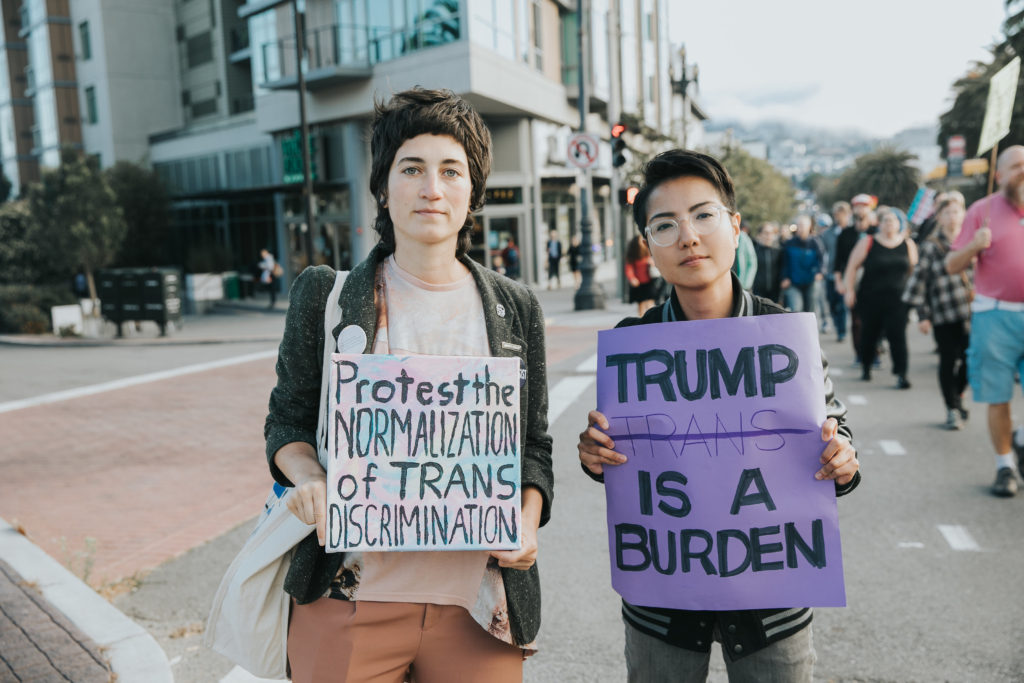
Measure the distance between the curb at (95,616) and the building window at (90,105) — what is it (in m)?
46.7

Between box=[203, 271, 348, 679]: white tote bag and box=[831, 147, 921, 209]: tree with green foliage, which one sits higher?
box=[831, 147, 921, 209]: tree with green foliage

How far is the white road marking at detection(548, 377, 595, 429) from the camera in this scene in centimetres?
847

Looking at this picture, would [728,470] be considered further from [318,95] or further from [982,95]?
[982,95]

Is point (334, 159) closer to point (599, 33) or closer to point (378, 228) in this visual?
point (599, 33)

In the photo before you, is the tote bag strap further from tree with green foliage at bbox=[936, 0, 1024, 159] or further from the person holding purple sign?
tree with green foliage at bbox=[936, 0, 1024, 159]

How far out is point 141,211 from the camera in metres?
36.5

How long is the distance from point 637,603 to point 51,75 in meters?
53.2

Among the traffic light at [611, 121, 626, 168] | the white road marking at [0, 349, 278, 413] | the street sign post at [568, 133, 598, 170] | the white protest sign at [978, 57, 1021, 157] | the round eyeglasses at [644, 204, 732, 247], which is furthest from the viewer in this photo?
the traffic light at [611, 121, 626, 168]

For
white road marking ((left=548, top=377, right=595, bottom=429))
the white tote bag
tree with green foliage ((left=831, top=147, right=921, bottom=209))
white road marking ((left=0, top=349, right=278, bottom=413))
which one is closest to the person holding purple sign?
the white tote bag

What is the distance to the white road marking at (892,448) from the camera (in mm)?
6645

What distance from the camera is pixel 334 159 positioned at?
30797 millimetres

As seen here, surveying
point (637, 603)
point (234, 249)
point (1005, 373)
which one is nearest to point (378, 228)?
point (637, 603)

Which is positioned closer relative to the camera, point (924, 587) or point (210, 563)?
point (924, 587)

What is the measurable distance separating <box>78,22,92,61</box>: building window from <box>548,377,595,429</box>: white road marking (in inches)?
1736
